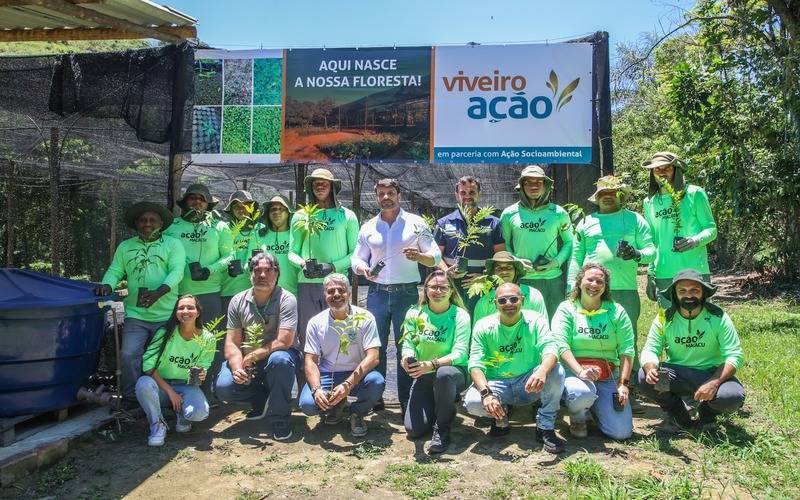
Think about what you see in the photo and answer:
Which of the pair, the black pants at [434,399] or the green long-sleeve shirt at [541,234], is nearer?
the black pants at [434,399]

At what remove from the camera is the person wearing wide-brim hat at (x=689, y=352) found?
4.33 metres

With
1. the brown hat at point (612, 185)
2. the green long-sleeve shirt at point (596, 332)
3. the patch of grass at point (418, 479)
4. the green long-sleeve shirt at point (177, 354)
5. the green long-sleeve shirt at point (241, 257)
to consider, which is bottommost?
the patch of grass at point (418, 479)

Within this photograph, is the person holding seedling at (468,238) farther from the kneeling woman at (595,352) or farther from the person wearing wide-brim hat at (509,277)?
the kneeling woman at (595,352)

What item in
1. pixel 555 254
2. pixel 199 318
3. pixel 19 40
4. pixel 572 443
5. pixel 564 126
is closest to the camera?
pixel 572 443

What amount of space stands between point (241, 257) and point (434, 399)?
2035 mm

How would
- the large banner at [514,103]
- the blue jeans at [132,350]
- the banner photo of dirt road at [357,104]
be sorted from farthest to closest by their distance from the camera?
the banner photo of dirt road at [357,104], the large banner at [514,103], the blue jeans at [132,350]

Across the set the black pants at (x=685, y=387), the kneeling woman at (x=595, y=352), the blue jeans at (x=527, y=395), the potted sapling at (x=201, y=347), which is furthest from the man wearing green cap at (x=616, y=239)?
the potted sapling at (x=201, y=347)

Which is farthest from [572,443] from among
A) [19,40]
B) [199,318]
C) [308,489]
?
[19,40]

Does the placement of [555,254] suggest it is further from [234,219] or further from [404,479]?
[234,219]

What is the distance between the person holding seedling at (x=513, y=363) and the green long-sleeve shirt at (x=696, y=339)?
27.4 inches

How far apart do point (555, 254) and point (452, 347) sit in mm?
1120

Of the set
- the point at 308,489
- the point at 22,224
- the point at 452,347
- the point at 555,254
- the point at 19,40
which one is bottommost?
the point at 308,489

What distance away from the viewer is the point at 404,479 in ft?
12.6

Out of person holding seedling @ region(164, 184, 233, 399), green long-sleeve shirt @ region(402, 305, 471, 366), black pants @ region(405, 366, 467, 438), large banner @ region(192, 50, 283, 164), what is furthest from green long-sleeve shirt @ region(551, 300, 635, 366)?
large banner @ region(192, 50, 283, 164)
